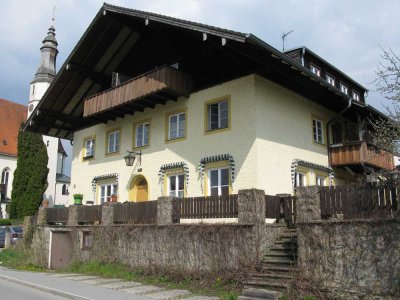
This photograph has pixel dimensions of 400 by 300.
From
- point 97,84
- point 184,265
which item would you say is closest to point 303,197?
point 184,265

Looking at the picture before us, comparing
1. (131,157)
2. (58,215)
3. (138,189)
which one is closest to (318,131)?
(131,157)

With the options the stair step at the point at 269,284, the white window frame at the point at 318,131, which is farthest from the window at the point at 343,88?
the stair step at the point at 269,284

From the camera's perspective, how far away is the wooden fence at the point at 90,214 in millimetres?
17781

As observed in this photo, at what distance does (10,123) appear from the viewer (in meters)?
59.2

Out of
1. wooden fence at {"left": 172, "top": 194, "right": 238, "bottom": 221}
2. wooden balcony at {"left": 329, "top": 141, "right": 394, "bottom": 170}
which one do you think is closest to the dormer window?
wooden balcony at {"left": 329, "top": 141, "right": 394, "bottom": 170}

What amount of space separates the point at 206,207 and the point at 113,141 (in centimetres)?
1064

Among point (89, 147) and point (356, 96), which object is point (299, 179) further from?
point (356, 96)

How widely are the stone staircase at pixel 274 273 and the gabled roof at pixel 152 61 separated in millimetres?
6126

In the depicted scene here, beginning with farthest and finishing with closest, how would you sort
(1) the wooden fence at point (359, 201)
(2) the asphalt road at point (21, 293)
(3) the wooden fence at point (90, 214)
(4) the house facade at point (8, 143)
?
(4) the house facade at point (8, 143)
(3) the wooden fence at point (90, 214)
(2) the asphalt road at point (21, 293)
(1) the wooden fence at point (359, 201)

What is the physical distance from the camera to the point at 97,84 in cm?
2344

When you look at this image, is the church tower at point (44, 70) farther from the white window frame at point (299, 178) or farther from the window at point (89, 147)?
the white window frame at point (299, 178)

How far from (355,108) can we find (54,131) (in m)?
18.0

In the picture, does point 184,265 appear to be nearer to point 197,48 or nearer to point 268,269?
point 268,269

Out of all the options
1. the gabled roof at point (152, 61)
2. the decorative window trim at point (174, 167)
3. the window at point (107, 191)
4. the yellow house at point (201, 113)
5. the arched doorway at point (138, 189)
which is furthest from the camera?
the window at point (107, 191)
